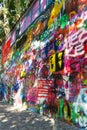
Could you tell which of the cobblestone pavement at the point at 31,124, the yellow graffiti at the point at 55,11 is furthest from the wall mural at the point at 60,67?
the cobblestone pavement at the point at 31,124

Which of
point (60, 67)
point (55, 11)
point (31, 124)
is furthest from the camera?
point (55, 11)

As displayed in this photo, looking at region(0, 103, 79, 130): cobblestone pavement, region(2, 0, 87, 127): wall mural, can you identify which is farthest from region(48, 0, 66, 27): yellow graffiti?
region(0, 103, 79, 130): cobblestone pavement

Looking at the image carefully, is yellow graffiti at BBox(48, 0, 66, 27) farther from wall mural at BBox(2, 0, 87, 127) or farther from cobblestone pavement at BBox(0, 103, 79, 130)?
cobblestone pavement at BBox(0, 103, 79, 130)

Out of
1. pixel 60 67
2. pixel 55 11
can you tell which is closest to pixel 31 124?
pixel 60 67

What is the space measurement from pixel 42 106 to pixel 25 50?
13.3 feet

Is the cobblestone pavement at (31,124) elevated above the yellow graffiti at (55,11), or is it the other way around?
the yellow graffiti at (55,11)

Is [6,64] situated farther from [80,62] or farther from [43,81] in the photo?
[80,62]

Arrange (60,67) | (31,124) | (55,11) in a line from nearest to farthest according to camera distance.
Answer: (31,124), (60,67), (55,11)

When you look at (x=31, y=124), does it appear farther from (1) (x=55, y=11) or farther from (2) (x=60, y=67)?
(1) (x=55, y=11)

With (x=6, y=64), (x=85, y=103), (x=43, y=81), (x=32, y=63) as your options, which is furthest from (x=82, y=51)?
(x=6, y=64)

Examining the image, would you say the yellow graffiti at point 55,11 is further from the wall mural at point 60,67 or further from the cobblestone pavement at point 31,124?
the cobblestone pavement at point 31,124

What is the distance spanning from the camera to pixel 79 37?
8719 mm

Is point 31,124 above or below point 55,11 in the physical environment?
below

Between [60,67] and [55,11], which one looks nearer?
[60,67]
